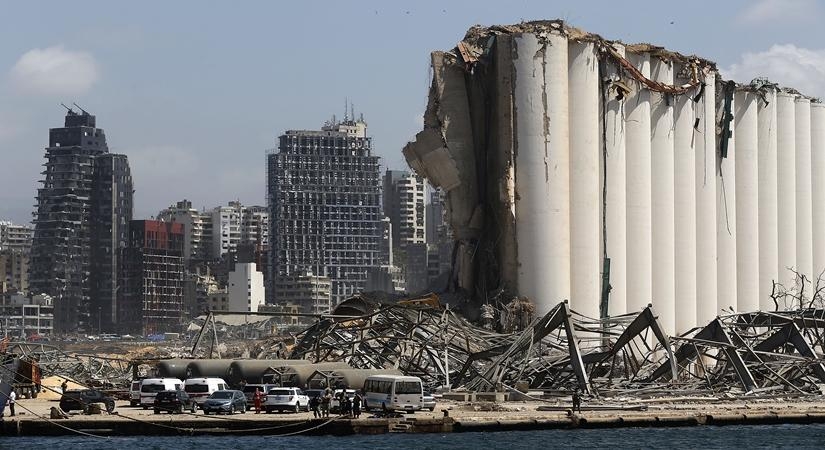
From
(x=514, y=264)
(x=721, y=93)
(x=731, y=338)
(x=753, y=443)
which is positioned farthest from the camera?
(x=721, y=93)

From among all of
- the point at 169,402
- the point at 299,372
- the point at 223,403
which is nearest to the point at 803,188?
the point at 299,372

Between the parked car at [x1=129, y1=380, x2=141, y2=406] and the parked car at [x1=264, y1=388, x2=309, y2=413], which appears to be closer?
the parked car at [x1=264, y1=388, x2=309, y2=413]

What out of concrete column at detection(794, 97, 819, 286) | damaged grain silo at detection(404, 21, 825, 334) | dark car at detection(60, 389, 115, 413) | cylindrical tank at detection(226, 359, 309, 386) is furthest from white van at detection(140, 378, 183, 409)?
concrete column at detection(794, 97, 819, 286)

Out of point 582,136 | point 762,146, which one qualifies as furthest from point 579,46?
point 762,146

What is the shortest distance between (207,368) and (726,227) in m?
48.9

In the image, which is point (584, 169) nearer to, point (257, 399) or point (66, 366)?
point (257, 399)

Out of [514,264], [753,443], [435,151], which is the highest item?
[435,151]

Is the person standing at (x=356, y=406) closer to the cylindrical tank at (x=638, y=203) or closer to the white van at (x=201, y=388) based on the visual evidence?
the white van at (x=201, y=388)

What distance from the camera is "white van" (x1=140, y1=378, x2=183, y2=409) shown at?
70.9m

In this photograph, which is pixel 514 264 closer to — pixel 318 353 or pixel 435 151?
pixel 435 151

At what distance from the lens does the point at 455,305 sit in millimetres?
104375

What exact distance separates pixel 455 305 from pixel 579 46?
17013 millimetres

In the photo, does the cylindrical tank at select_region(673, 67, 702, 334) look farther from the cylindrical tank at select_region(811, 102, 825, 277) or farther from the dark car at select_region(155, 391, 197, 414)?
the dark car at select_region(155, 391, 197, 414)

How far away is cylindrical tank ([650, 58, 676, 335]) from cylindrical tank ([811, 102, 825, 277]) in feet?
81.0
